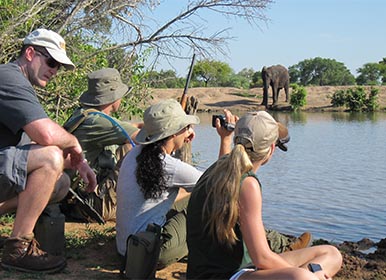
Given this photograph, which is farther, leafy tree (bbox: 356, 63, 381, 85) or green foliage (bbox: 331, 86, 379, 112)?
leafy tree (bbox: 356, 63, 381, 85)

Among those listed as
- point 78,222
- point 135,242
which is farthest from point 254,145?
point 78,222

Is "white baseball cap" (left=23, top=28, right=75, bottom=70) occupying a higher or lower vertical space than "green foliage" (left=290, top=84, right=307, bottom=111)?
higher

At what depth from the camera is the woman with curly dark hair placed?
153 inches

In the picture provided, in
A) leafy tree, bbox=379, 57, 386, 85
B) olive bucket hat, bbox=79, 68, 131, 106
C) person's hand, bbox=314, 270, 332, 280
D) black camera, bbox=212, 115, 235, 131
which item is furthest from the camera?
leafy tree, bbox=379, 57, 386, 85

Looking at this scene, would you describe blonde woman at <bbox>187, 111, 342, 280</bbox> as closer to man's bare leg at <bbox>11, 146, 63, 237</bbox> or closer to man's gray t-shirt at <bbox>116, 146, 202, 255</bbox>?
man's gray t-shirt at <bbox>116, 146, 202, 255</bbox>

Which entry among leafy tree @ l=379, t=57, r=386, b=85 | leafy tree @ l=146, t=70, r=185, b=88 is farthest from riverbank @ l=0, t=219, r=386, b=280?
leafy tree @ l=379, t=57, r=386, b=85

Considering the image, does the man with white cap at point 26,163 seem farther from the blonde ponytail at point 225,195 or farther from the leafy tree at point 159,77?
the leafy tree at point 159,77

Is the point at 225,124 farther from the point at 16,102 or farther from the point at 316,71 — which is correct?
the point at 316,71

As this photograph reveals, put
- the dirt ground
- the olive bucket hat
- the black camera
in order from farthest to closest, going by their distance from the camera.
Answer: the olive bucket hat → the black camera → the dirt ground

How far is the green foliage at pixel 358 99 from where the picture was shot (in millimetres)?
36781

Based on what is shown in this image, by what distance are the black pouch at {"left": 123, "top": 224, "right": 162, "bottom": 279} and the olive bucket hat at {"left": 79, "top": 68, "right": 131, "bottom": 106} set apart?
1651 millimetres

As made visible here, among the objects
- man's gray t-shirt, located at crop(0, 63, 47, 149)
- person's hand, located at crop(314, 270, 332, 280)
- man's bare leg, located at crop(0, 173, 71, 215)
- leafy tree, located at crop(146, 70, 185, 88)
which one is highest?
leafy tree, located at crop(146, 70, 185, 88)

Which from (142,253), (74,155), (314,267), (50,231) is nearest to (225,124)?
(74,155)

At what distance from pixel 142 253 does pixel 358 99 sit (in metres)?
34.7
